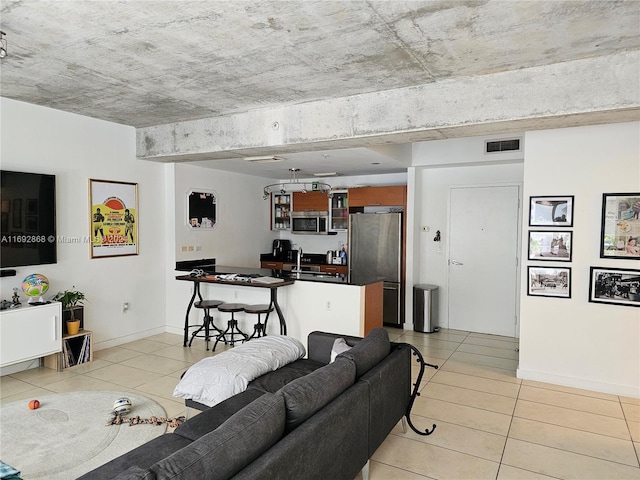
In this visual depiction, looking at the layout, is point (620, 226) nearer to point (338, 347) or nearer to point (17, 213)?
point (338, 347)

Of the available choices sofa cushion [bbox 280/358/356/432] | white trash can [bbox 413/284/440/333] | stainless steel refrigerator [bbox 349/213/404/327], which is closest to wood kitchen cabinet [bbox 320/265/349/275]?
stainless steel refrigerator [bbox 349/213/404/327]

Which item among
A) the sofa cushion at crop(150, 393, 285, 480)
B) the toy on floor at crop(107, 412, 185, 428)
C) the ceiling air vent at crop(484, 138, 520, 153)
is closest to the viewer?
the sofa cushion at crop(150, 393, 285, 480)

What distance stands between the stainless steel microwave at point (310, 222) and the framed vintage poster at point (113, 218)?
337 cm

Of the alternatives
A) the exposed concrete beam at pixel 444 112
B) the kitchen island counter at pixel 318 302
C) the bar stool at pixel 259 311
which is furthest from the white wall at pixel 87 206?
the bar stool at pixel 259 311

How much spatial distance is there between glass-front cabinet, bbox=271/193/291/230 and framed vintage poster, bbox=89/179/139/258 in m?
3.25

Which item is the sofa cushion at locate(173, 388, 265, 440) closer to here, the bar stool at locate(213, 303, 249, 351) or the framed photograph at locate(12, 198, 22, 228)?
the bar stool at locate(213, 303, 249, 351)

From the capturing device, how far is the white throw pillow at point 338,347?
3161 mm

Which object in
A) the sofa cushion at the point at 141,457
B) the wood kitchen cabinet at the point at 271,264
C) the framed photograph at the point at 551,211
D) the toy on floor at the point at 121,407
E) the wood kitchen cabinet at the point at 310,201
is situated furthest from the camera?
the wood kitchen cabinet at the point at 271,264

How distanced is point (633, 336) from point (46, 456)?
5.05 meters

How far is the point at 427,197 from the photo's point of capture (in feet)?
22.5

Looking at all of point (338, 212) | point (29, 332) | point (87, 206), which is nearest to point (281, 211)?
point (338, 212)

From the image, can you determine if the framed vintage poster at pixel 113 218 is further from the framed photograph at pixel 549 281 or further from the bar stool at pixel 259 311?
the framed photograph at pixel 549 281

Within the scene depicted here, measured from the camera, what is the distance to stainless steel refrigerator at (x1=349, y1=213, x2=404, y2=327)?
673 centimetres

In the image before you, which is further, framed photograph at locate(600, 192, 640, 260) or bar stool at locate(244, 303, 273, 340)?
bar stool at locate(244, 303, 273, 340)
